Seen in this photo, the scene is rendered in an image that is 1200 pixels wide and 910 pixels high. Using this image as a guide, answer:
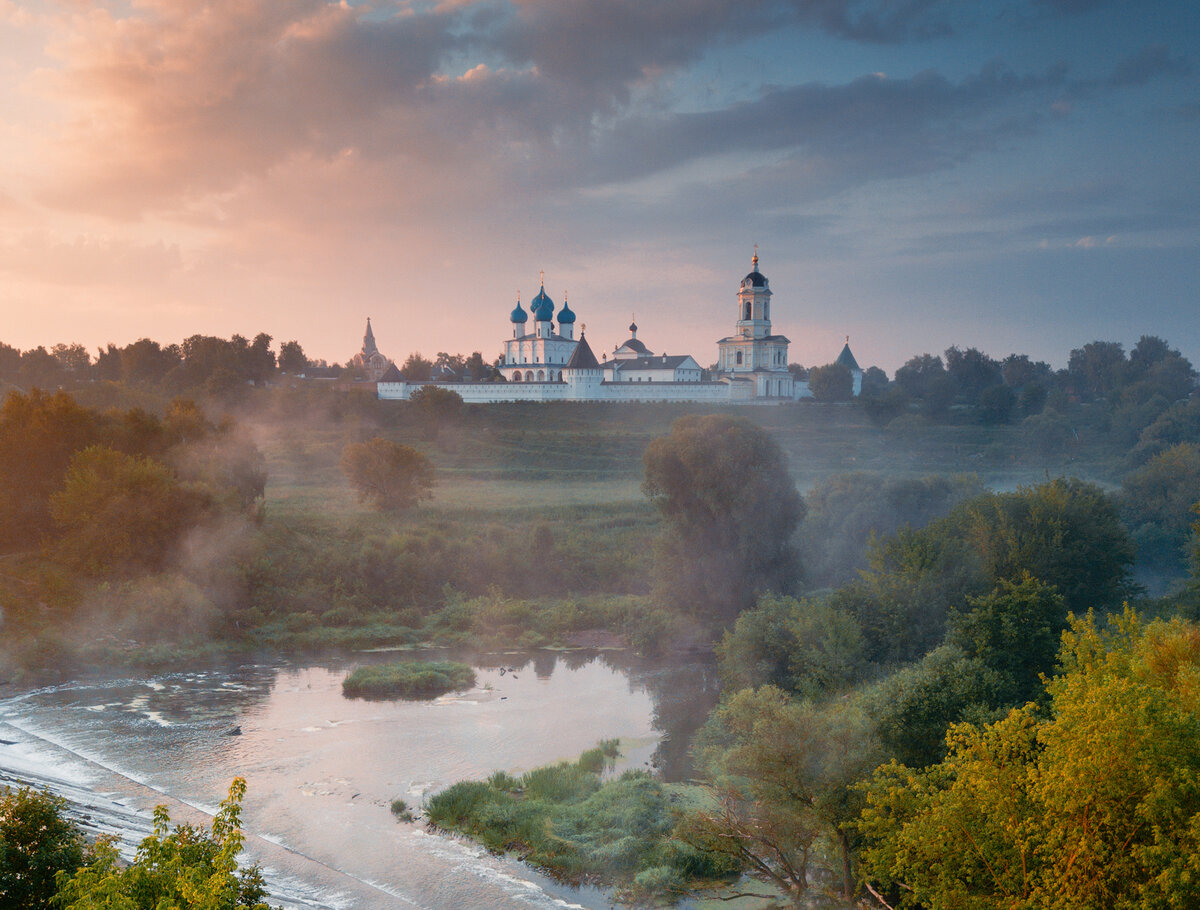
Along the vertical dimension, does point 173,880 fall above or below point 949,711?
above

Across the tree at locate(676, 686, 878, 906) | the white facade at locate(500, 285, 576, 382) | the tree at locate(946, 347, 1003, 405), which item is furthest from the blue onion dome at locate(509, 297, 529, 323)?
the tree at locate(676, 686, 878, 906)

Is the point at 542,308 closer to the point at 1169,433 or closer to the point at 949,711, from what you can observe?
the point at 1169,433

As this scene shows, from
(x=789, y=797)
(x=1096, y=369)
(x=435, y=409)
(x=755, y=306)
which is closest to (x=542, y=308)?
(x=755, y=306)

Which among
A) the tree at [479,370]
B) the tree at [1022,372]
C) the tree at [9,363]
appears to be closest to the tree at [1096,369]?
the tree at [1022,372]

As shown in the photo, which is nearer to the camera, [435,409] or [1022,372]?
[435,409]

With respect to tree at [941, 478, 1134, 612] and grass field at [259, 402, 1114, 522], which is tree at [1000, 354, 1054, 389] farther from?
tree at [941, 478, 1134, 612]
